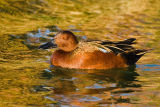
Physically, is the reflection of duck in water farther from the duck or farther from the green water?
the duck

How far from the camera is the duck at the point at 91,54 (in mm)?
8922

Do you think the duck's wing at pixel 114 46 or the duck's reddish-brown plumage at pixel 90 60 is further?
the duck's wing at pixel 114 46

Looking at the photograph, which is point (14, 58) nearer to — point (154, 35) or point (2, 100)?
point (2, 100)

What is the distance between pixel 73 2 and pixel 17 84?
31.2 feet

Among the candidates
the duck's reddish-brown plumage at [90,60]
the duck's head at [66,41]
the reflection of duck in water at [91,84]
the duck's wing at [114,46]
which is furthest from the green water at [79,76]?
the duck's head at [66,41]

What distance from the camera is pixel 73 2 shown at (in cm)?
1680

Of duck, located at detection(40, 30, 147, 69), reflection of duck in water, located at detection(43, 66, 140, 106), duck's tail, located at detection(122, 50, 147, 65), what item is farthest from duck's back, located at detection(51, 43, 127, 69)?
duck's tail, located at detection(122, 50, 147, 65)

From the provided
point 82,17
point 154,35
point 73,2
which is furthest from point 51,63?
Result: point 73,2

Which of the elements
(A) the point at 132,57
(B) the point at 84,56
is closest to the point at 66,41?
(B) the point at 84,56

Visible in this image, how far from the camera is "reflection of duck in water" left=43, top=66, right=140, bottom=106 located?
22.8 ft

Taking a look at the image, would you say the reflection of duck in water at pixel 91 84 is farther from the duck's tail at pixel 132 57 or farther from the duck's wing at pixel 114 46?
the duck's wing at pixel 114 46

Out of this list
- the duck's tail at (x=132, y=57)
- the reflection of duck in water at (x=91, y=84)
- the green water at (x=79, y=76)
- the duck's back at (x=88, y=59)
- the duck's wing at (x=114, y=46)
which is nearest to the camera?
the green water at (x=79, y=76)

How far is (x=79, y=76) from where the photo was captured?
28.0 ft

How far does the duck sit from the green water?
0.51ft
